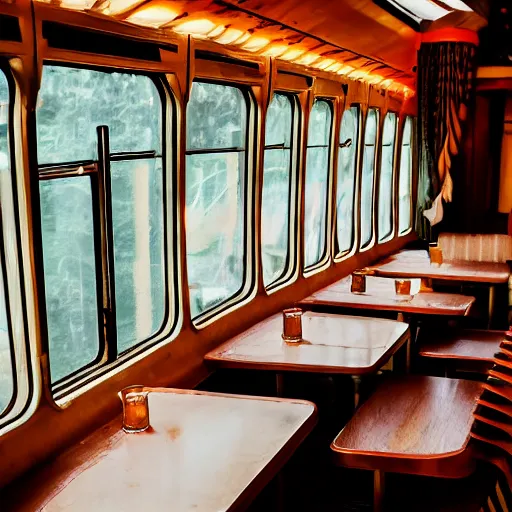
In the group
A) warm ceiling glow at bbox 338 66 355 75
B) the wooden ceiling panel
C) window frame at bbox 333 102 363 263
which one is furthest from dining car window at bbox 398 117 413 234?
warm ceiling glow at bbox 338 66 355 75

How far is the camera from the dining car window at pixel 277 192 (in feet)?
15.2

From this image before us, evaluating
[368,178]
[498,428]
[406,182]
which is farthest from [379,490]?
[406,182]

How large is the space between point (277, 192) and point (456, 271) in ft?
5.39

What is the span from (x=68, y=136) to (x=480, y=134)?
602cm

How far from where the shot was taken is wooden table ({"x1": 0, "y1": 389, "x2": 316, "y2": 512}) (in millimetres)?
2029

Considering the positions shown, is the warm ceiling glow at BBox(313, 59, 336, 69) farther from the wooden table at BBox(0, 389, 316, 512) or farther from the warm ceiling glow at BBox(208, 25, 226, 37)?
the wooden table at BBox(0, 389, 316, 512)

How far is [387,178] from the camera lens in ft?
24.2

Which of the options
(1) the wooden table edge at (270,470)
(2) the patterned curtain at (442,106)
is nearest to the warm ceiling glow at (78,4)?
(1) the wooden table edge at (270,470)

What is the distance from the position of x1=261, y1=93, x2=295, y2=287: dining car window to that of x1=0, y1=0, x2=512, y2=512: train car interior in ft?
0.06

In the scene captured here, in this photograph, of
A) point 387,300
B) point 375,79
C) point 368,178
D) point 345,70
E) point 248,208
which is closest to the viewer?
point 248,208

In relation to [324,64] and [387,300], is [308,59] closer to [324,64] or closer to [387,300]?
[324,64]

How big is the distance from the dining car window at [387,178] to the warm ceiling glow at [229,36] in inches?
142

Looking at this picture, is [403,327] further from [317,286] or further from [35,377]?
[35,377]

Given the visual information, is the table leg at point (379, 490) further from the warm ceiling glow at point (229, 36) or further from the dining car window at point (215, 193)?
the warm ceiling glow at point (229, 36)
